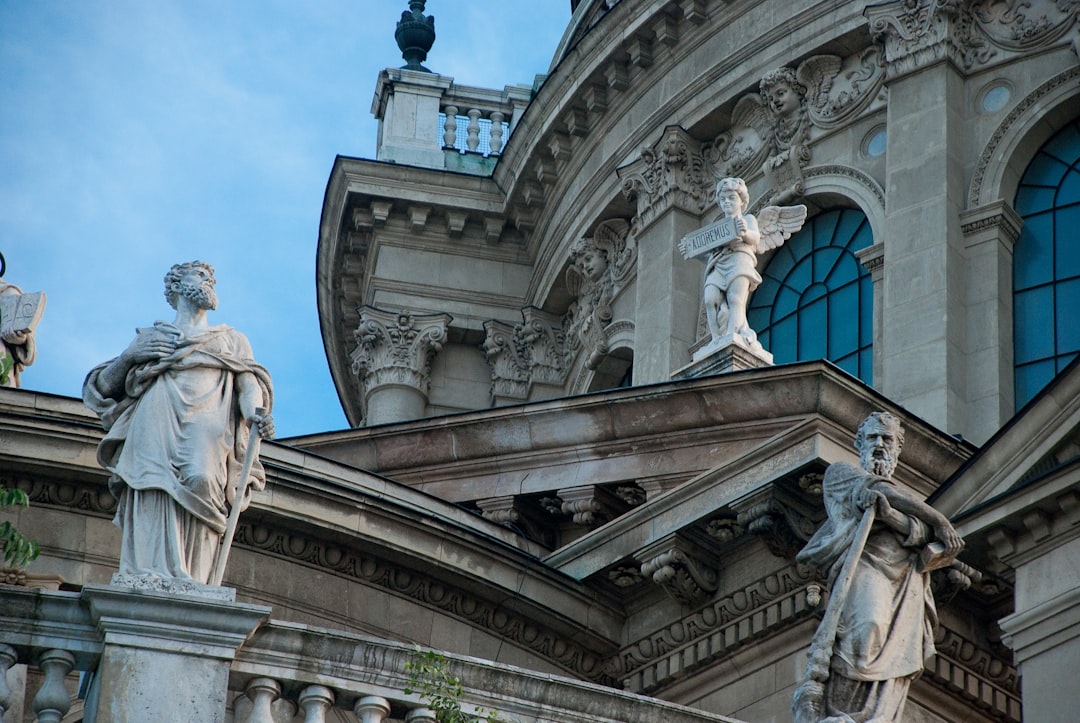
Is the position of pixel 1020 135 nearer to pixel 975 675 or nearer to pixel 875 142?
pixel 875 142

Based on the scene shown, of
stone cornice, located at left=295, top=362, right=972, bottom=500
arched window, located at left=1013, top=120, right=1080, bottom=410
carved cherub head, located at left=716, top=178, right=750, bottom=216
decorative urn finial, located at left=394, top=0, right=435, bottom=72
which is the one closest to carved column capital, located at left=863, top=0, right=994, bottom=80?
arched window, located at left=1013, top=120, right=1080, bottom=410

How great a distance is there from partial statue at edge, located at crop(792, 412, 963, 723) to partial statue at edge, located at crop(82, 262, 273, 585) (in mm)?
3211

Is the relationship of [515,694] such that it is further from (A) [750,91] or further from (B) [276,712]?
(A) [750,91]

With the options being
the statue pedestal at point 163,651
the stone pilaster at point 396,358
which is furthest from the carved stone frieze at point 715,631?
the stone pilaster at point 396,358

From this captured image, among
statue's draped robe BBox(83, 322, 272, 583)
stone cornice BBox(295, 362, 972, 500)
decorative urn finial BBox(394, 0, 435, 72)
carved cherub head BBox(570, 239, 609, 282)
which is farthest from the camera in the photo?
decorative urn finial BBox(394, 0, 435, 72)

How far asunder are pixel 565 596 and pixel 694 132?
53.8ft

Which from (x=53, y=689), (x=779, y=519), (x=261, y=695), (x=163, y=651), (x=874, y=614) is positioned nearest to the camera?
(x=53, y=689)

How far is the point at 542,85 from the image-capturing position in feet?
134

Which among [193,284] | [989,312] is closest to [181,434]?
[193,284]

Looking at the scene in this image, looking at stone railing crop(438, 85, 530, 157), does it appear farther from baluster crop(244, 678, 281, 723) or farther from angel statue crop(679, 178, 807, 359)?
baluster crop(244, 678, 281, 723)

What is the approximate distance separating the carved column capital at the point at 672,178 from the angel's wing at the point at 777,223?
8.42m

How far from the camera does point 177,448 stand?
1504 cm

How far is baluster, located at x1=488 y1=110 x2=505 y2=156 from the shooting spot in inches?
1721

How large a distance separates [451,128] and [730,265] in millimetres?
16789
